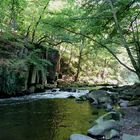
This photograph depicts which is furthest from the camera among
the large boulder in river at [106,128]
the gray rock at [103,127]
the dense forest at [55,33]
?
the dense forest at [55,33]

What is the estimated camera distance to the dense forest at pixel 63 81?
11.8 m

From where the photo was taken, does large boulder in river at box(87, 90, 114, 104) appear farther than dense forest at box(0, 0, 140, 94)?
Yes

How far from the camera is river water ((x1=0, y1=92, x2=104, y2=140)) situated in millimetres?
11336

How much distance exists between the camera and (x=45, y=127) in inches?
495

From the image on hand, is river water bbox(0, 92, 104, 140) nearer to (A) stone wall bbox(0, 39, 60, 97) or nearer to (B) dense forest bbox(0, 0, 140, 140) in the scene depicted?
(B) dense forest bbox(0, 0, 140, 140)

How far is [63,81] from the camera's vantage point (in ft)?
122

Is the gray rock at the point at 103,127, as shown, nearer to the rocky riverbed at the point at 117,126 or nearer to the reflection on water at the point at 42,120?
the rocky riverbed at the point at 117,126

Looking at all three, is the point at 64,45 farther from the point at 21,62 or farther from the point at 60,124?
the point at 60,124

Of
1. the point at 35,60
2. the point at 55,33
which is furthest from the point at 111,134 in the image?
the point at 55,33

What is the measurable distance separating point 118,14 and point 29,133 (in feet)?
25.2

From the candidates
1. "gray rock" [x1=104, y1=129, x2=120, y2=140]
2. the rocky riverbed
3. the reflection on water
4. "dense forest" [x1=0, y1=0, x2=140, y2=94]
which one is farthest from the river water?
"dense forest" [x1=0, y1=0, x2=140, y2=94]

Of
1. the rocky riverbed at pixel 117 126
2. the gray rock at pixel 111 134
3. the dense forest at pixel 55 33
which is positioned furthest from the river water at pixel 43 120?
the dense forest at pixel 55 33

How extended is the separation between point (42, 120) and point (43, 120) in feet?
0.15

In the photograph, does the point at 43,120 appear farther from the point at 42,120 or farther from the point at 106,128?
the point at 106,128
